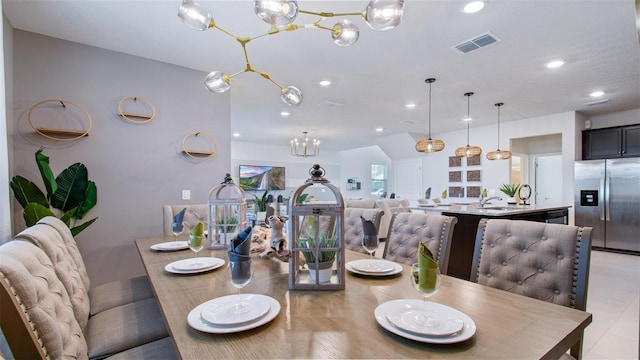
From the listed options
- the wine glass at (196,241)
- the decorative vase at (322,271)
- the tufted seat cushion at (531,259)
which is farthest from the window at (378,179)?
the decorative vase at (322,271)

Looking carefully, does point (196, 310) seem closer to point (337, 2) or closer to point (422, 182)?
point (337, 2)

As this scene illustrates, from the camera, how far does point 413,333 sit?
80 centimetres

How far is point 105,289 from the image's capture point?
1.91m

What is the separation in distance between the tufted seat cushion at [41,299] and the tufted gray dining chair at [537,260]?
166 centimetres

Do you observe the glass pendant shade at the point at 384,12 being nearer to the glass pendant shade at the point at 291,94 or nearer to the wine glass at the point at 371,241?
the glass pendant shade at the point at 291,94

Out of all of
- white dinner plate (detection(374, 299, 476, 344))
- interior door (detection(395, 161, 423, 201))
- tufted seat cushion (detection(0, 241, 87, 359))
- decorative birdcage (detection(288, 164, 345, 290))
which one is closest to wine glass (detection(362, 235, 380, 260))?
decorative birdcage (detection(288, 164, 345, 290))

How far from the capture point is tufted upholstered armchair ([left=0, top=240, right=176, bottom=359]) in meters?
0.74

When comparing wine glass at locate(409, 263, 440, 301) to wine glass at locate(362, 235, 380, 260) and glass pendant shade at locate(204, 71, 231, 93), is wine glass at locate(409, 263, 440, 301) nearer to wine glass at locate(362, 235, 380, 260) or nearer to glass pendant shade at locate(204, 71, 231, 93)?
wine glass at locate(362, 235, 380, 260)

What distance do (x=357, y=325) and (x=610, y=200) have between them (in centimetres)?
662

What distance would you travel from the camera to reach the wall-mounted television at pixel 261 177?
340 inches

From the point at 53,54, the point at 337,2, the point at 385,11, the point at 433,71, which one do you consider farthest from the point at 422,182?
the point at 53,54

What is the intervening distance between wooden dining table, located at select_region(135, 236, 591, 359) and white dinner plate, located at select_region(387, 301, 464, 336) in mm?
32

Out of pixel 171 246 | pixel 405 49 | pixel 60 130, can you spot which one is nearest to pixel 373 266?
pixel 171 246

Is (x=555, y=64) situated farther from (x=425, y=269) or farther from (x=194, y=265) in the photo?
(x=194, y=265)
